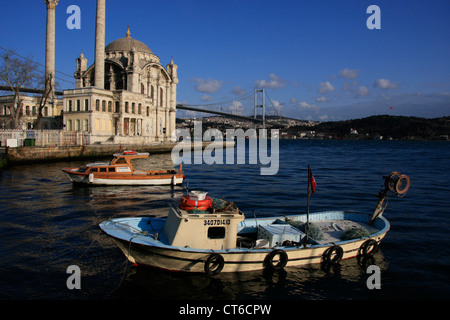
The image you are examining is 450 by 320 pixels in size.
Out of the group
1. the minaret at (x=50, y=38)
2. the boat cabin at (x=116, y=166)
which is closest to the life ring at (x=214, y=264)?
the boat cabin at (x=116, y=166)

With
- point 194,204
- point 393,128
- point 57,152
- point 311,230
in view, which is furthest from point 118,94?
point 393,128

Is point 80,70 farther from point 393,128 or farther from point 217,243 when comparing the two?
point 393,128

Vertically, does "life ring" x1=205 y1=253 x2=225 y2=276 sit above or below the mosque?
below

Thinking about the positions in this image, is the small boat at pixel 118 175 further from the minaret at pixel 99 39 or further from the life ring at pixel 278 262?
the minaret at pixel 99 39

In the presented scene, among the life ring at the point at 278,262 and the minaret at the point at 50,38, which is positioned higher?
the minaret at the point at 50,38

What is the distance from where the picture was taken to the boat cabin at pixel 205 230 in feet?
27.6

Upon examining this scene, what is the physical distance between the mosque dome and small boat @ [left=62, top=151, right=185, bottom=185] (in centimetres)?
3942

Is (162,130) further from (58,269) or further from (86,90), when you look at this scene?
(58,269)

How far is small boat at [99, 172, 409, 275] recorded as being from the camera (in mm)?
8320

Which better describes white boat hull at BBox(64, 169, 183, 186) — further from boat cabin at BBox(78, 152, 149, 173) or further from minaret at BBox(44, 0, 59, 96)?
minaret at BBox(44, 0, 59, 96)

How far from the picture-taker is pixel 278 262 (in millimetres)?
8688

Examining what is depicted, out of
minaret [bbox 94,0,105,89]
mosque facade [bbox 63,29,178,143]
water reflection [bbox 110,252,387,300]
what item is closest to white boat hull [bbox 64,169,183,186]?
water reflection [bbox 110,252,387,300]

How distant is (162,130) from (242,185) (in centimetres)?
4089
